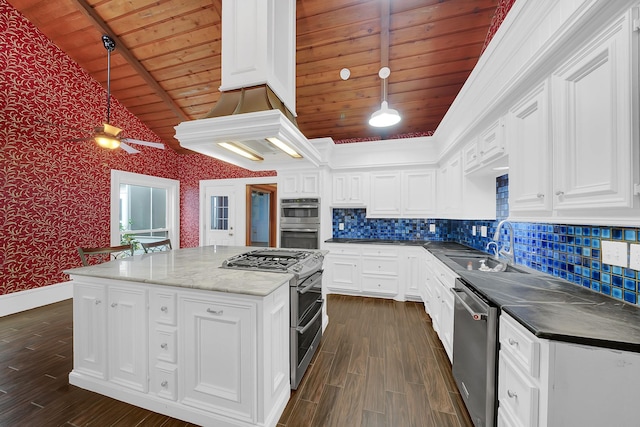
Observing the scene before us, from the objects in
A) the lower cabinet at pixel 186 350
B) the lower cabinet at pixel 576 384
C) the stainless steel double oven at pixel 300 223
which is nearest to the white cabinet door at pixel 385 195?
the stainless steel double oven at pixel 300 223

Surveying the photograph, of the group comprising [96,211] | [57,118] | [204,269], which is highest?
[57,118]

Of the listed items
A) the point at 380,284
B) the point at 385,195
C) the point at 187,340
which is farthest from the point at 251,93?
the point at 380,284

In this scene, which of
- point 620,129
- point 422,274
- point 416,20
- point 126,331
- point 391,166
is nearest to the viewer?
point 620,129

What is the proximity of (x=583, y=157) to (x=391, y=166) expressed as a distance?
295 cm

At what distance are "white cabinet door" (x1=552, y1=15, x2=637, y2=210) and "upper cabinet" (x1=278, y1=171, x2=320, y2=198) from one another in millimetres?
3146

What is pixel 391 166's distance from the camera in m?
4.03

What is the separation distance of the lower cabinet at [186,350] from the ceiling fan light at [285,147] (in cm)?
108

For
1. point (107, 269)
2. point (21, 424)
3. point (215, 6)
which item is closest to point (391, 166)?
point (215, 6)

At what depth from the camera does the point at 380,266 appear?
149 inches

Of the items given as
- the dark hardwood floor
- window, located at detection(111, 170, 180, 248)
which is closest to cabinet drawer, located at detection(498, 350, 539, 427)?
the dark hardwood floor

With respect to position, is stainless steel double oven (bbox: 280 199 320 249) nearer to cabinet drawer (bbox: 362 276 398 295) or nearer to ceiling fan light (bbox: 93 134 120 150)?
cabinet drawer (bbox: 362 276 398 295)

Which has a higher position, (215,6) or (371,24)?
(215,6)

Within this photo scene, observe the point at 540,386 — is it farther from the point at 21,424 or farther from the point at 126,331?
the point at 21,424

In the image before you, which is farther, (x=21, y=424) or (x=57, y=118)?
(x=57, y=118)
